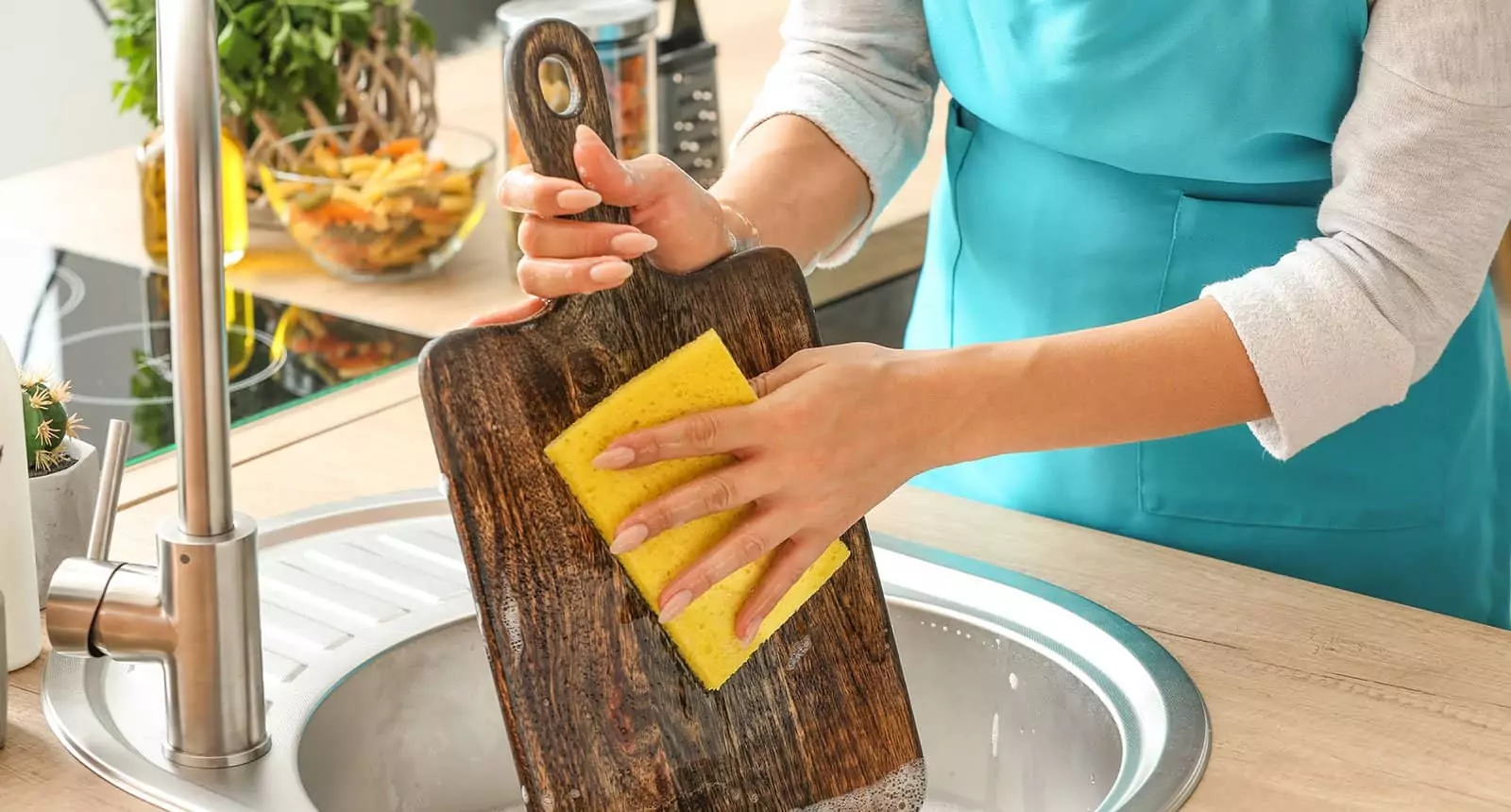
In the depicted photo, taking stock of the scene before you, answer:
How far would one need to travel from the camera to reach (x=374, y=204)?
4.82ft

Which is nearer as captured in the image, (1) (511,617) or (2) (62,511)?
(1) (511,617)

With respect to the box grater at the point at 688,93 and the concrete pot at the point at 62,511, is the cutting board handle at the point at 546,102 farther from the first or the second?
the box grater at the point at 688,93

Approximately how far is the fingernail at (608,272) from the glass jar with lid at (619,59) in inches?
31.4

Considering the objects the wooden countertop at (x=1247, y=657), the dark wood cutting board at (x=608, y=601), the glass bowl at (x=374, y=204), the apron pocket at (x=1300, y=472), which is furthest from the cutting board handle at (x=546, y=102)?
the glass bowl at (x=374, y=204)

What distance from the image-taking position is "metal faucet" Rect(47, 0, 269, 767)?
686 mm

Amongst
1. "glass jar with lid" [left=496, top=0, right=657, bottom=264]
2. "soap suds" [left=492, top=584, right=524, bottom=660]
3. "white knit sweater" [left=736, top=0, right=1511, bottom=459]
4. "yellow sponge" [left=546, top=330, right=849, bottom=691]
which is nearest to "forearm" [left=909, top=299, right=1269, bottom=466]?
"white knit sweater" [left=736, top=0, right=1511, bottom=459]

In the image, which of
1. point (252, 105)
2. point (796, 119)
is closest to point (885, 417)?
point (796, 119)

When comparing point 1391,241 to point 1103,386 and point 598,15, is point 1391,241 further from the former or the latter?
point 598,15

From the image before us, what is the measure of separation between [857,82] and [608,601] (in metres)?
0.50

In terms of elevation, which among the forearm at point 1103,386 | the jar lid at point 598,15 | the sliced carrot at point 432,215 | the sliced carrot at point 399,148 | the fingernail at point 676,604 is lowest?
the sliced carrot at point 432,215

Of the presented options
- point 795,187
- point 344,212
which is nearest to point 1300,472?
point 795,187

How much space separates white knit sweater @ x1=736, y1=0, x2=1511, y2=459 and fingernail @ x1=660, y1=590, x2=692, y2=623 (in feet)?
1.10

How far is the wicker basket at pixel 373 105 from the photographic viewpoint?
1.58 meters

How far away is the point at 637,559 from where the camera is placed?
0.78 metres
